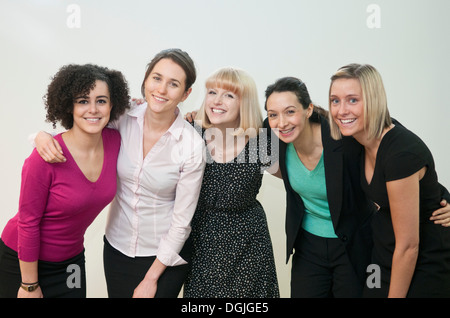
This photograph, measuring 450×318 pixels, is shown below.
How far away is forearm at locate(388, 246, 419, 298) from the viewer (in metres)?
1.48

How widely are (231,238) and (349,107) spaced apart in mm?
787

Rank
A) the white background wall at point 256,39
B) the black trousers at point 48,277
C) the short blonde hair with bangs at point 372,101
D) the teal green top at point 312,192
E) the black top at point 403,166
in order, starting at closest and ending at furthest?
the black top at point 403,166
the short blonde hair with bangs at point 372,101
the black trousers at point 48,277
the teal green top at point 312,192
the white background wall at point 256,39

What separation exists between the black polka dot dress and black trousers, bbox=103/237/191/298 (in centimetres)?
6

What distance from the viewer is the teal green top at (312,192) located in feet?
Result: 5.75

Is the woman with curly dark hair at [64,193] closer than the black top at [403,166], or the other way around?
the black top at [403,166]

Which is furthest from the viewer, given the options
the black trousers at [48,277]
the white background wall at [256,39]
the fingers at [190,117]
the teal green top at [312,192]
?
the white background wall at [256,39]

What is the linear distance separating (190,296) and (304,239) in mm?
612

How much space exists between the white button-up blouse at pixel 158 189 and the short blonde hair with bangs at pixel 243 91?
9.2 inches

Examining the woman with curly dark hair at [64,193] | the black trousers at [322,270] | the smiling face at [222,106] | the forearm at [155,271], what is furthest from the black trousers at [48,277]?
the black trousers at [322,270]

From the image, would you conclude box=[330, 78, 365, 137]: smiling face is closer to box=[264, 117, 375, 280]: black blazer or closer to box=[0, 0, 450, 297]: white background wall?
box=[264, 117, 375, 280]: black blazer

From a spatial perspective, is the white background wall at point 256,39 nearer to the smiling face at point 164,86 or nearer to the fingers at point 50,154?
the smiling face at point 164,86

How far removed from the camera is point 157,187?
172 cm

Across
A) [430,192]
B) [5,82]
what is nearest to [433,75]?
[430,192]

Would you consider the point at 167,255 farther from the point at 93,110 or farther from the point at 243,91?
the point at 243,91
